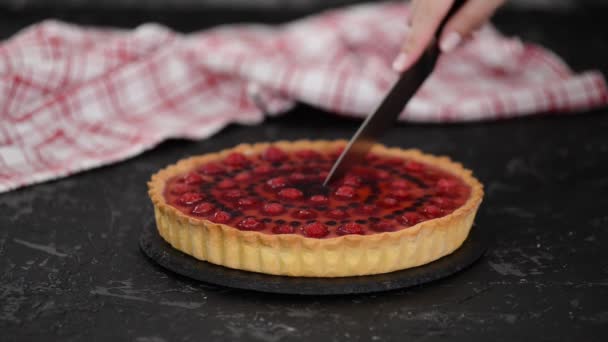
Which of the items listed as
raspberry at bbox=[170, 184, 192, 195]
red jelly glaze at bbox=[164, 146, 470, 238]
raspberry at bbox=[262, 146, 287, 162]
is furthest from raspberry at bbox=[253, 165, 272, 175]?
raspberry at bbox=[170, 184, 192, 195]

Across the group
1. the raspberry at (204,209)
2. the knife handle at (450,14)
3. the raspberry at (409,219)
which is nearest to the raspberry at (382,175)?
the raspberry at (409,219)

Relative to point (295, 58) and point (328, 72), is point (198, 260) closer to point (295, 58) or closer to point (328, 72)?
point (328, 72)

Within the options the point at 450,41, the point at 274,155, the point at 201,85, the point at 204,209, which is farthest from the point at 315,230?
the point at 201,85

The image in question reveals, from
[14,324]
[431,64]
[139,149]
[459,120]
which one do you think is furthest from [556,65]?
[14,324]

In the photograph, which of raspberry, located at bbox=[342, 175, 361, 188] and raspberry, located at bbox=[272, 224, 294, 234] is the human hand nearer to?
raspberry, located at bbox=[342, 175, 361, 188]

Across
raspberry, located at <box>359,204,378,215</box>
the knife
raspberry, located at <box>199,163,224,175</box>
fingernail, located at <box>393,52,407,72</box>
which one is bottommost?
raspberry, located at <box>199,163,224,175</box>

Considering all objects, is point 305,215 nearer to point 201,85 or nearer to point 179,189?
point 179,189
